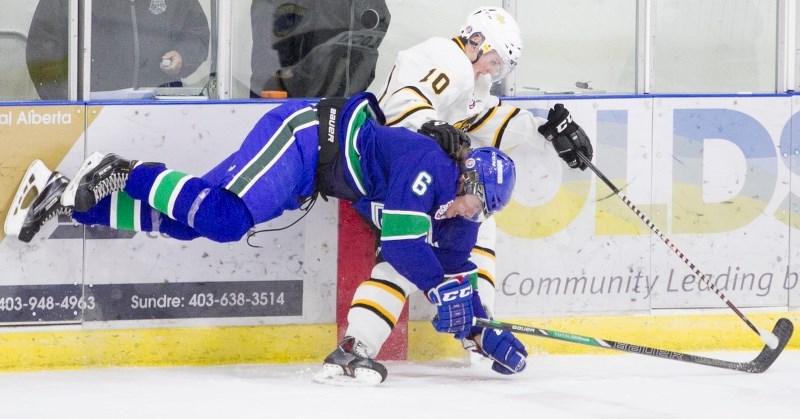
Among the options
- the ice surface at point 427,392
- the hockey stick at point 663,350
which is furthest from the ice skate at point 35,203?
the hockey stick at point 663,350

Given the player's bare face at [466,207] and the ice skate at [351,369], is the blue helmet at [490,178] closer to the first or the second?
the player's bare face at [466,207]

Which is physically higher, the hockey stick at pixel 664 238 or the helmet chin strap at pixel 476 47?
the helmet chin strap at pixel 476 47

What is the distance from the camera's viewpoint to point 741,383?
392 cm

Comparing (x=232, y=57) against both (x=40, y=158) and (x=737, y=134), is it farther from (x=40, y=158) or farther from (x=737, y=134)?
(x=737, y=134)

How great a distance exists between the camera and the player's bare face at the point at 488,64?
13.7 ft

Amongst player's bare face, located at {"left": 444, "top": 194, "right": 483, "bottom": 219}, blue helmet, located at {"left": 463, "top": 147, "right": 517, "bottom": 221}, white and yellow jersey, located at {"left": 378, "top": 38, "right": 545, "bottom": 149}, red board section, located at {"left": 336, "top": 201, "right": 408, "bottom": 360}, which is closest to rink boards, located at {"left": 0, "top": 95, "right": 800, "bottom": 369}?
red board section, located at {"left": 336, "top": 201, "right": 408, "bottom": 360}

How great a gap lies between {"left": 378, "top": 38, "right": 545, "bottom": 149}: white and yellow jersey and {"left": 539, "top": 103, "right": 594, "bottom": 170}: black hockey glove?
3.9 inches

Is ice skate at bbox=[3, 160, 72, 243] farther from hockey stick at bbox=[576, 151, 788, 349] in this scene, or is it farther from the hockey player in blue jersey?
hockey stick at bbox=[576, 151, 788, 349]

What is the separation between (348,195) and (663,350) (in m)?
1.21

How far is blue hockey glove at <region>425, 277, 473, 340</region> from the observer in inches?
149

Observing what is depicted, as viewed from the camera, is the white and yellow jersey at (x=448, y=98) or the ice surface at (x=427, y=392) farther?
the white and yellow jersey at (x=448, y=98)

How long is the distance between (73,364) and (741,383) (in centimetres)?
234

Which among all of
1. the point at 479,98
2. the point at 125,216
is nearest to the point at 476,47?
the point at 479,98

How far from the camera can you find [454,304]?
3789 millimetres
